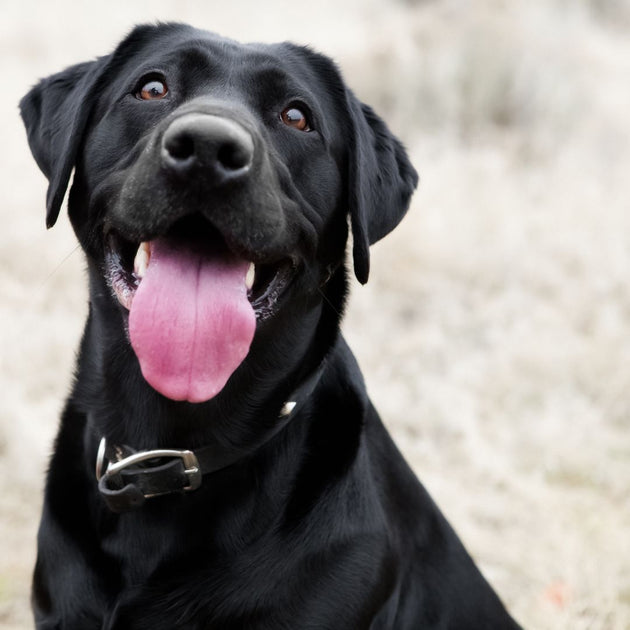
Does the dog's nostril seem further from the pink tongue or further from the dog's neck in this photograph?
the dog's neck

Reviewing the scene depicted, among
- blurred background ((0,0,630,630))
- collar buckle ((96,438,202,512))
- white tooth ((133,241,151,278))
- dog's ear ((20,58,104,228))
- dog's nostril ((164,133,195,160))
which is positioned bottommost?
blurred background ((0,0,630,630))

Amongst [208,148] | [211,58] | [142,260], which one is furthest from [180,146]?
[211,58]

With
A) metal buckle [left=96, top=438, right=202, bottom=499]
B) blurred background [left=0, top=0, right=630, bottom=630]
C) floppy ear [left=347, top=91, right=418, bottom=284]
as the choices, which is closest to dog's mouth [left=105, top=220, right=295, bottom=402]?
metal buckle [left=96, top=438, right=202, bottom=499]

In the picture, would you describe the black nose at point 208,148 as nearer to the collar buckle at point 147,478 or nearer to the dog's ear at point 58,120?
the dog's ear at point 58,120

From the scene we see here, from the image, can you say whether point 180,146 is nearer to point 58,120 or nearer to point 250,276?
point 250,276

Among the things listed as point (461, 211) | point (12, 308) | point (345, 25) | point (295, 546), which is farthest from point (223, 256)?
point (345, 25)

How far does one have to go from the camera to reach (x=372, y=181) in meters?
2.56

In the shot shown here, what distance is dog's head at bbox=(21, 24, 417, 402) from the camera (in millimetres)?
2119

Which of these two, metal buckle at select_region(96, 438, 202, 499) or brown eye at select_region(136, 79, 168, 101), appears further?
brown eye at select_region(136, 79, 168, 101)

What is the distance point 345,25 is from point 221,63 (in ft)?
33.2

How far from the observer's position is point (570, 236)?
682 cm

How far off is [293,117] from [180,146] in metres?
0.53

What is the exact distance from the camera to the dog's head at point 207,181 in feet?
6.95

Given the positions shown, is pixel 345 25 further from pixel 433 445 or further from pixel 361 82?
pixel 433 445
